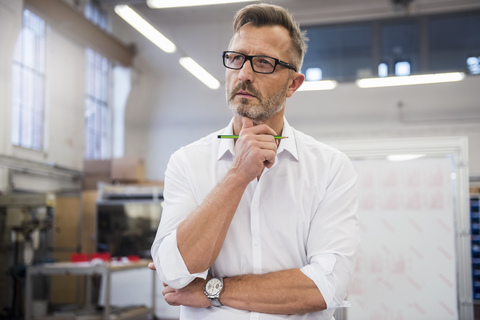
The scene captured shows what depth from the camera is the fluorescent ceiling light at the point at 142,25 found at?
4.21 metres

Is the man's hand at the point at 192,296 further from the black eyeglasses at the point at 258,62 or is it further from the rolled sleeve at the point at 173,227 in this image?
the black eyeglasses at the point at 258,62

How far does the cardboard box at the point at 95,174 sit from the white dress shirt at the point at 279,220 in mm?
7957

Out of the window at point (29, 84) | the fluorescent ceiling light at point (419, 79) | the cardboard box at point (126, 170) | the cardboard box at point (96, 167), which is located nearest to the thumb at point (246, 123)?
the fluorescent ceiling light at point (419, 79)

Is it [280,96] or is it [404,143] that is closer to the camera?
[280,96]

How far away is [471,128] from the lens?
9273 millimetres

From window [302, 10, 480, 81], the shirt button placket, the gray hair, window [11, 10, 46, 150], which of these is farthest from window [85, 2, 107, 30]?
the shirt button placket

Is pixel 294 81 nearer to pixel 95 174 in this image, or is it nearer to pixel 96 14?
pixel 95 174

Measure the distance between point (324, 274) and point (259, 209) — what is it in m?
0.23

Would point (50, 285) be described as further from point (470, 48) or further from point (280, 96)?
point (470, 48)

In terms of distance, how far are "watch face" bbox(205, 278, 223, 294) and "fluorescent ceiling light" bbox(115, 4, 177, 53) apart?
338 centimetres

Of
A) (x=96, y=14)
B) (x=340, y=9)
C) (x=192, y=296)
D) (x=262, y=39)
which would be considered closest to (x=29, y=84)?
(x=96, y=14)

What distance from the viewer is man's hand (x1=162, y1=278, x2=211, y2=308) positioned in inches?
48.9

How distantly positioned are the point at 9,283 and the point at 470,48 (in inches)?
327

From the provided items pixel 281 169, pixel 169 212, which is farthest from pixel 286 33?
pixel 169 212
